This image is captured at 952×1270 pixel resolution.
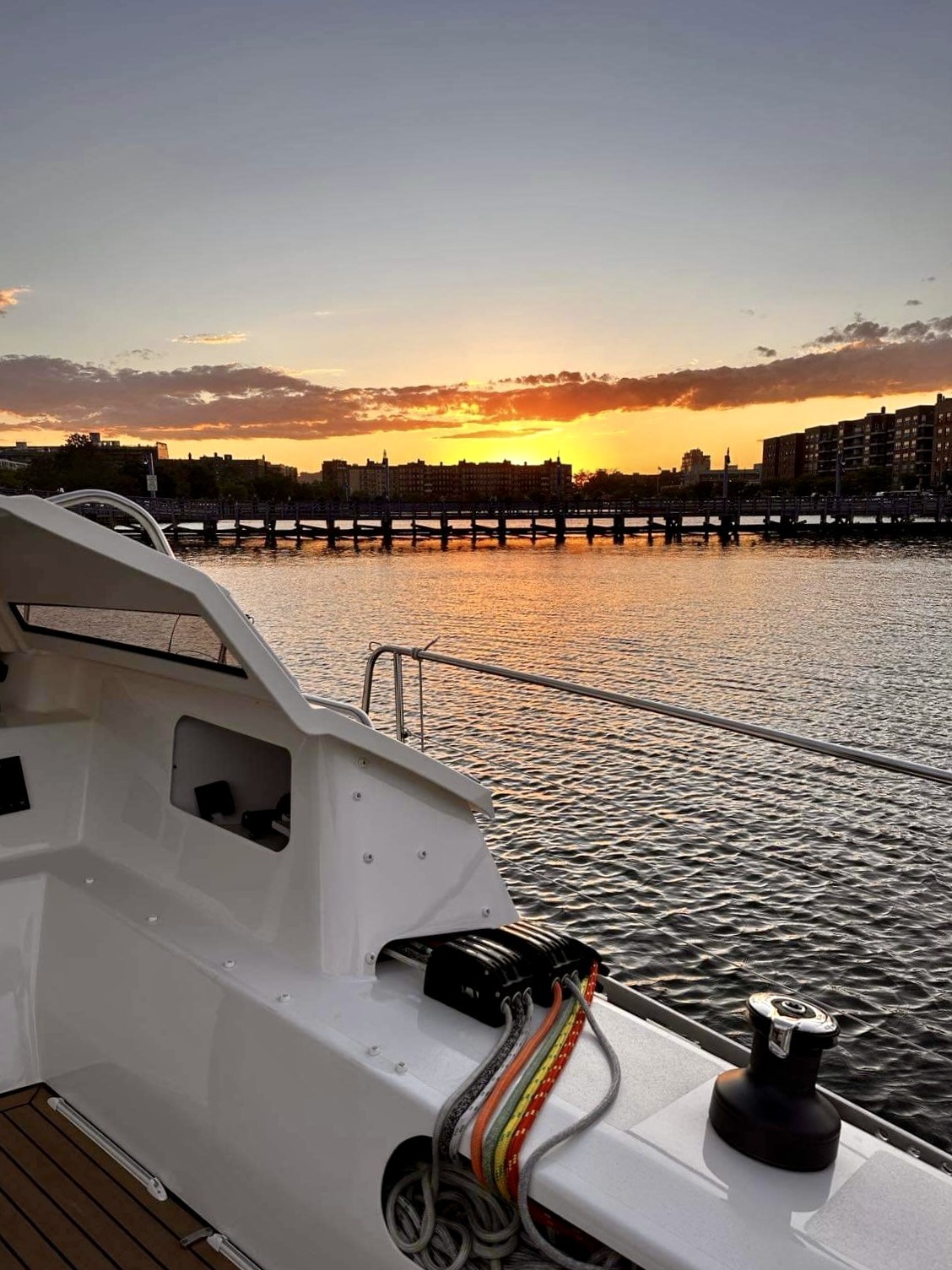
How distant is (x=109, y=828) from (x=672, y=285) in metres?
38.2

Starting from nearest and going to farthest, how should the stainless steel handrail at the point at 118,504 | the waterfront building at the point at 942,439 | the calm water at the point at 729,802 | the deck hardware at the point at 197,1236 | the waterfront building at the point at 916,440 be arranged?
the deck hardware at the point at 197,1236
the stainless steel handrail at the point at 118,504
the calm water at the point at 729,802
the waterfront building at the point at 942,439
the waterfront building at the point at 916,440

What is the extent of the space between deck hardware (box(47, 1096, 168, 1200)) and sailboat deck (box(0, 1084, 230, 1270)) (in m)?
0.02

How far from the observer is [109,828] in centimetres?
342

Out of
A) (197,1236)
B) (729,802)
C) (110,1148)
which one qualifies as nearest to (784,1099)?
(197,1236)

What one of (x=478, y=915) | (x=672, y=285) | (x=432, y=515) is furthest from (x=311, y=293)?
(x=432, y=515)

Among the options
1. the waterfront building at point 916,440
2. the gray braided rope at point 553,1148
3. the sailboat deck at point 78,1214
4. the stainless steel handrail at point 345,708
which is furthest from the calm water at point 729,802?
the waterfront building at point 916,440

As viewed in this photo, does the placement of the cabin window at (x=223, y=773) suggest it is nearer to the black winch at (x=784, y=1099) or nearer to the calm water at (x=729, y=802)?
the black winch at (x=784, y=1099)

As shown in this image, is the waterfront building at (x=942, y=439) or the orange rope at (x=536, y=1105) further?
the waterfront building at (x=942, y=439)

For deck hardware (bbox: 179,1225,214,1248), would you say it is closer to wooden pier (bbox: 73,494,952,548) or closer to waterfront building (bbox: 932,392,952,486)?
wooden pier (bbox: 73,494,952,548)

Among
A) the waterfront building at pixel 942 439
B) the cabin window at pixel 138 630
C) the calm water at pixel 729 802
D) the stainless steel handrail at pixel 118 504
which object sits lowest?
the calm water at pixel 729 802

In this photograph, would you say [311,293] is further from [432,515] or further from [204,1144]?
[432,515]

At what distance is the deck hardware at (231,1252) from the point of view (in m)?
2.31

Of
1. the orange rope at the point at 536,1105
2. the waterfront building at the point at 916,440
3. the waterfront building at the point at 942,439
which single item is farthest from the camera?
the waterfront building at the point at 916,440

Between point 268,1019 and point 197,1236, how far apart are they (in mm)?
711
